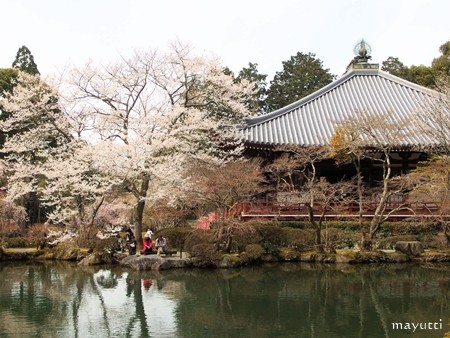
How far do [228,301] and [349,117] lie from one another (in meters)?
10.6

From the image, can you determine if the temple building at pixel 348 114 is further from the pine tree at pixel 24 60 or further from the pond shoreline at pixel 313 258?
the pine tree at pixel 24 60

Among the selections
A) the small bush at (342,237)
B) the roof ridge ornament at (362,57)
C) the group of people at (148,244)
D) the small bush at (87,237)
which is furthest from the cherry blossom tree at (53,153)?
the roof ridge ornament at (362,57)

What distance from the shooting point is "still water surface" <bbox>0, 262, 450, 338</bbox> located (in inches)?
326

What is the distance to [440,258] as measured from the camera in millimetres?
17094

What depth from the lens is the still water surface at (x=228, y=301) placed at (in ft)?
27.2

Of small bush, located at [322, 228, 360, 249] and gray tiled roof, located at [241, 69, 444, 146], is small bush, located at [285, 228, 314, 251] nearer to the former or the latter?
small bush, located at [322, 228, 360, 249]

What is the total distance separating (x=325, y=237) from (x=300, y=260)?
140cm

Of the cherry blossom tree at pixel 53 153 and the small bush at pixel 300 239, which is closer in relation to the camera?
the cherry blossom tree at pixel 53 153

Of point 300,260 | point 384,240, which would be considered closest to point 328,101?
point 384,240

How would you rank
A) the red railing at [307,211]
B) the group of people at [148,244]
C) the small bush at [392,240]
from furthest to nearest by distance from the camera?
the red railing at [307,211]
the small bush at [392,240]
the group of people at [148,244]

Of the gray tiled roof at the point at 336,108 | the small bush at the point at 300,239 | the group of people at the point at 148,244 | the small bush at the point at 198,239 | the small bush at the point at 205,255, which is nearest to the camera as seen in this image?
the small bush at the point at 205,255

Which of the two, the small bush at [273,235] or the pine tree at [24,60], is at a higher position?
the pine tree at [24,60]

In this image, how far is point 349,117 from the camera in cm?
1870

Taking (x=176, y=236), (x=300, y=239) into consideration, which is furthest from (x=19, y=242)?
(x=300, y=239)
